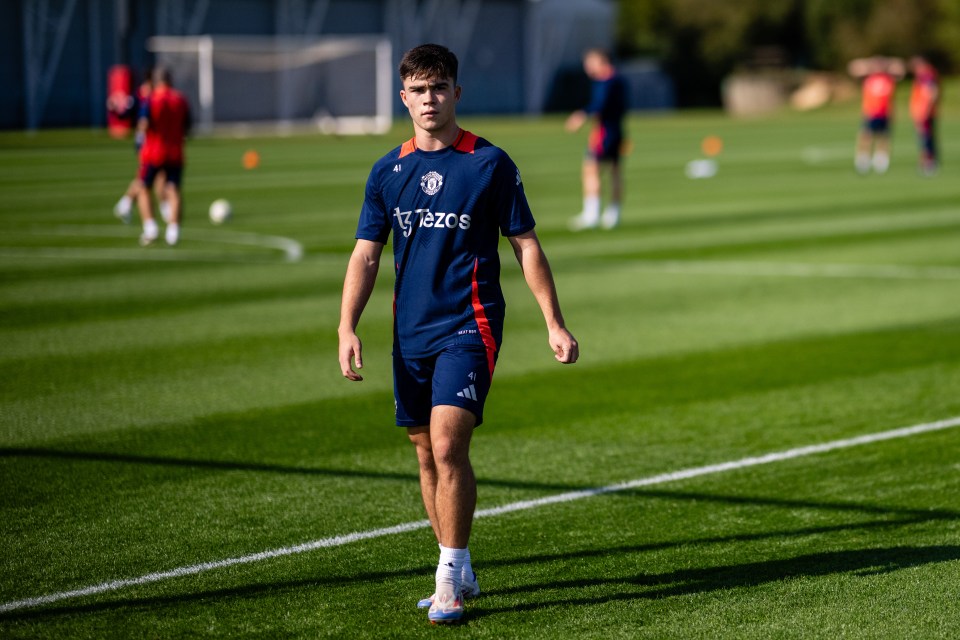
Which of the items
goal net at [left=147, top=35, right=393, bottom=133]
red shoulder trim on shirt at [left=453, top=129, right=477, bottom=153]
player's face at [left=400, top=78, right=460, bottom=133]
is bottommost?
goal net at [left=147, top=35, right=393, bottom=133]

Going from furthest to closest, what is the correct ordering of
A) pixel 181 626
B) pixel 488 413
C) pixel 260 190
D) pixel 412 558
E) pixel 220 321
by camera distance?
pixel 260 190 → pixel 220 321 → pixel 488 413 → pixel 412 558 → pixel 181 626

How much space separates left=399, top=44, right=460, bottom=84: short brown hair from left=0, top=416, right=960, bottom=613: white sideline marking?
214cm

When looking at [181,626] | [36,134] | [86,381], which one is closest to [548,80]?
[36,134]

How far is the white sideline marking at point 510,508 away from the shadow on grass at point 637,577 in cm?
17

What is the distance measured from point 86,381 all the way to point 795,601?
19.3ft

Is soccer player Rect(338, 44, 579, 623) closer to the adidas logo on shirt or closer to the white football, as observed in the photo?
the adidas logo on shirt

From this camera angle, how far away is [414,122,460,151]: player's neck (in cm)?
514

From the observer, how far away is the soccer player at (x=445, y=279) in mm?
5062

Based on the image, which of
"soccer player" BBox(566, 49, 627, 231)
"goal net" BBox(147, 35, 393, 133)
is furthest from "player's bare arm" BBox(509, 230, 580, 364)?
"goal net" BBox(147, 35, 393, 133)

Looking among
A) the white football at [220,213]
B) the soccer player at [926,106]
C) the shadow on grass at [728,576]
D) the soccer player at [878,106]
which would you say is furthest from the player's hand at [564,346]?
the soccer player at [878,106]

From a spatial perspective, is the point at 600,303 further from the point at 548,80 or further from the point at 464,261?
the point at 548,80

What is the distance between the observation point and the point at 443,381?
508 centimetres

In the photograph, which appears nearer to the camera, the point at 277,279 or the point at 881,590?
the point at 881,590

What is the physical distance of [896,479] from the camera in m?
7.12
